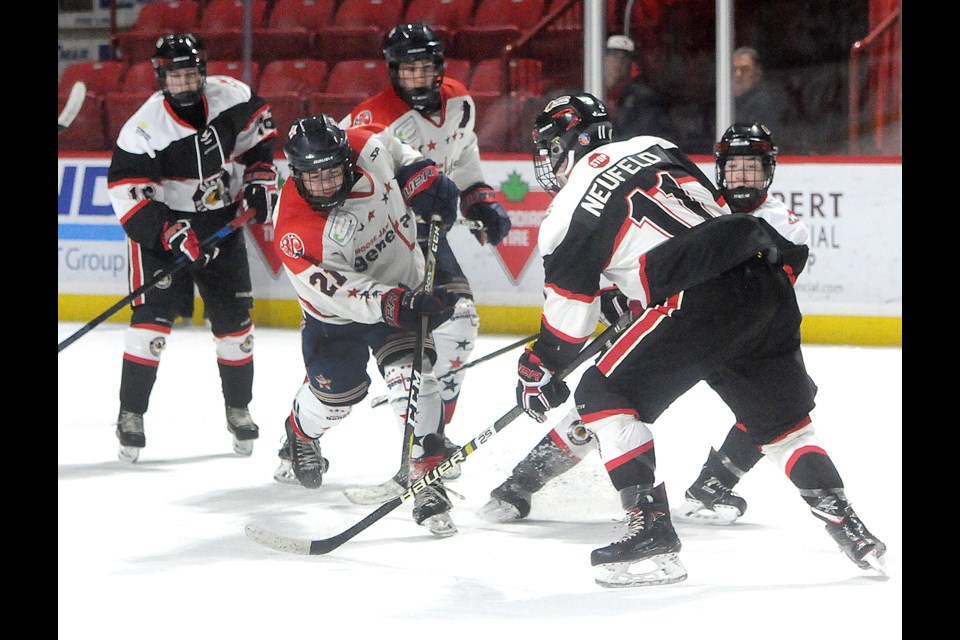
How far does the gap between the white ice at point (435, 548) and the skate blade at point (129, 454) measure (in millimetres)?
24

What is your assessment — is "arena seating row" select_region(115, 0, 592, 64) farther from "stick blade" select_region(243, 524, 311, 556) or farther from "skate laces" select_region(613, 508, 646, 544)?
"skate laces" select_region(613, 508, 646, 544)

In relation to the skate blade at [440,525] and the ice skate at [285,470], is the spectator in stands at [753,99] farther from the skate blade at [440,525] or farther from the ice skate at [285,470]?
the skate blade at [440,525]

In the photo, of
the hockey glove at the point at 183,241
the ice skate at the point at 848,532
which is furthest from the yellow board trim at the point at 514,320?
the ice skate at the point at 848,532

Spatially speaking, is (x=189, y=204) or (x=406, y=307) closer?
(x=406, y=307)

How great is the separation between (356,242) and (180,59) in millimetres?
1017

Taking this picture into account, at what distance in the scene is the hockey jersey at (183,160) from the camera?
3.89 metres

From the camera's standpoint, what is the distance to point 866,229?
226 inches

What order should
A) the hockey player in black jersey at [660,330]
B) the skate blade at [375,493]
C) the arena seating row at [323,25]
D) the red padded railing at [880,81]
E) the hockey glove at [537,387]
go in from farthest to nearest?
1. the arena seating row at [323,25]
2. the red padded railing at [880,81]
3. the skate blade at [375,493]
4. the hockey glove at [537,387]
5. the hockey player in black jersey at [660,330]

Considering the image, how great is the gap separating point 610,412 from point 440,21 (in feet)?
15.6

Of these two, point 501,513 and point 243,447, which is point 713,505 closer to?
point 501,513

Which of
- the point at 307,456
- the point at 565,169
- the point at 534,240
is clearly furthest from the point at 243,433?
the point at 534,240

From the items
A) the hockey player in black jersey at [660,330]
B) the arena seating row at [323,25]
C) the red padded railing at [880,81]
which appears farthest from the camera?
the arena seating row at [323,25]

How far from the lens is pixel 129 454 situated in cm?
393

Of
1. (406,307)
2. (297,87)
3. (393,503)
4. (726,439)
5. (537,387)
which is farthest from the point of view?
(297,87)
